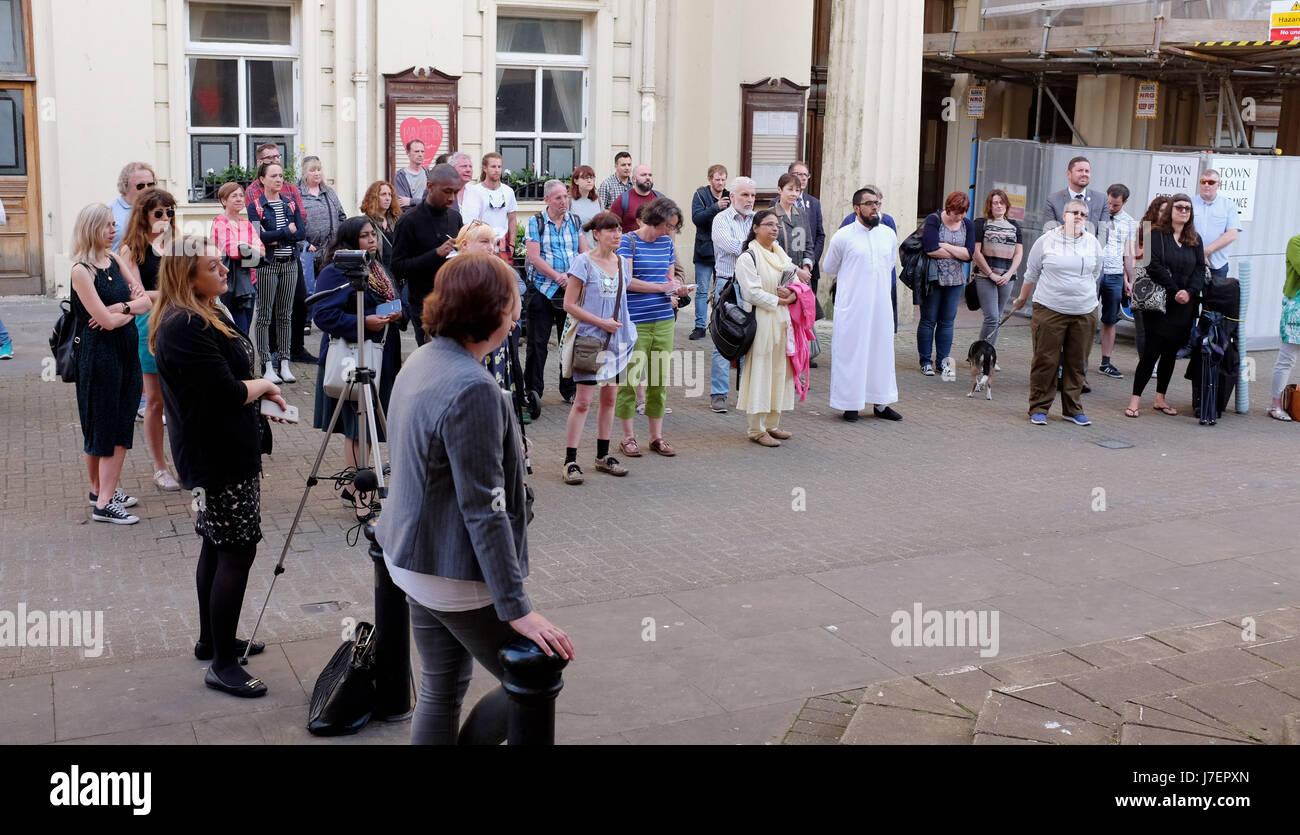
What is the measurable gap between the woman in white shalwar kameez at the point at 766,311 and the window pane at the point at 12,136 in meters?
8.41

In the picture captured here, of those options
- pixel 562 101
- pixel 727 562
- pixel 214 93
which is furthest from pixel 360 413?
pixel 562 101

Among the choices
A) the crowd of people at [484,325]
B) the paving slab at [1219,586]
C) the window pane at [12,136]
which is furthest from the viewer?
the window pane at [12,136]

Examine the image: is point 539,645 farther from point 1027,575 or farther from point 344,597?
point 1027,575

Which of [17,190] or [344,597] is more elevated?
[17,190]

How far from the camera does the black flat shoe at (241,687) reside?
218 inches

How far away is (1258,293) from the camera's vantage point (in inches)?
584

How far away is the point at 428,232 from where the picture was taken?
924 cm

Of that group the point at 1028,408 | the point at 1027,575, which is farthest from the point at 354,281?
the point at 1028,408

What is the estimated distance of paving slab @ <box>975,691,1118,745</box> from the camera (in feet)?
15.9

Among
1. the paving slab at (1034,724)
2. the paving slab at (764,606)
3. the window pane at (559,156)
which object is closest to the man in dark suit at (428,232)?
the paving slab at (764,606)

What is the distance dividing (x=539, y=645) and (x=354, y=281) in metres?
3.53

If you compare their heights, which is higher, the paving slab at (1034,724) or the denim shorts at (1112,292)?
the denim shorts at (1112,292)

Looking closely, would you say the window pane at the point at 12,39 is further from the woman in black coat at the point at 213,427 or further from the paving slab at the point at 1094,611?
the paving slab at the point at 1094,611
